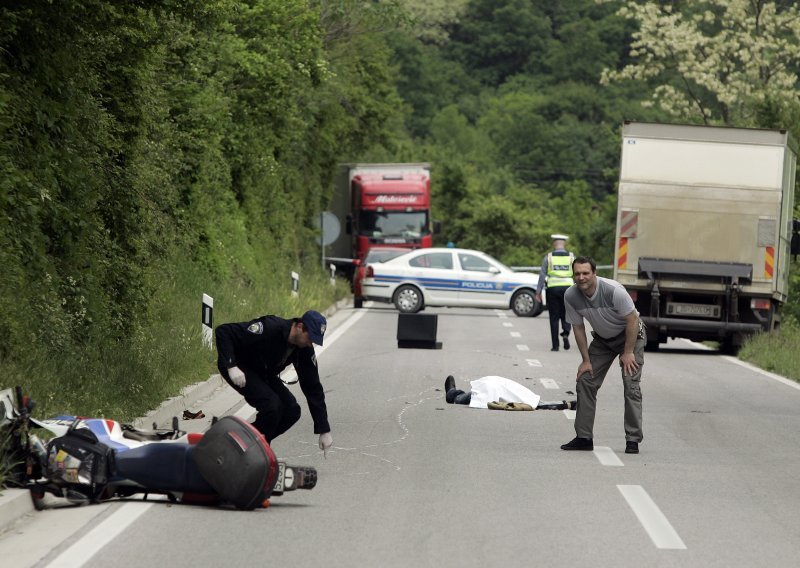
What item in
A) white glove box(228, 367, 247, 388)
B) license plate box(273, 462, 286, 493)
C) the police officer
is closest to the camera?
license plate box(273, 462, 286, 493)

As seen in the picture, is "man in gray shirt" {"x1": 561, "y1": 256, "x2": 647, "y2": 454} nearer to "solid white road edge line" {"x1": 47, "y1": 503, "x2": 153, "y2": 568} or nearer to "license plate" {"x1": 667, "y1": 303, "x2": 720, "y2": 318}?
"solid white road edge line" {"x1": 47, "y1": 503, "x2": 153, "y2": 568}

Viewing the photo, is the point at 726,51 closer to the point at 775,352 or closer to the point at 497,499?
the point at 775,352

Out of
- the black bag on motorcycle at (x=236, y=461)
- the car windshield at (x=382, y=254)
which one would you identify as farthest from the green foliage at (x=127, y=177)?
the car windshield at (x=382, y=254)

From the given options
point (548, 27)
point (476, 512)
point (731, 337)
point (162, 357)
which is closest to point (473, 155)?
point (548, 27)

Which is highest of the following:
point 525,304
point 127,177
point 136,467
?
point 127,177

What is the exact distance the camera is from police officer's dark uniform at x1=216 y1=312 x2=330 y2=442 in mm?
10047

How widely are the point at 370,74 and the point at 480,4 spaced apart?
75614mm

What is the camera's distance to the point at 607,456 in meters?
11.5

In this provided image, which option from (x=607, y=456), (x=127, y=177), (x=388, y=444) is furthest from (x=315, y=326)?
(x=127, y=177)

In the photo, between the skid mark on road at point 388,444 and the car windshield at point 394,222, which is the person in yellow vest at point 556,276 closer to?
the skid mark on road at point 388,444

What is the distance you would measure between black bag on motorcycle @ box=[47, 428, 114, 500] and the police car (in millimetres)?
25316

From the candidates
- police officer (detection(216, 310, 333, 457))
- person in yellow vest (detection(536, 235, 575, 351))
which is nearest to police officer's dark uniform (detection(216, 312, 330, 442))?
police officer (detection(216, 310, 333, 457))

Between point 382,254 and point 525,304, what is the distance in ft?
18.2

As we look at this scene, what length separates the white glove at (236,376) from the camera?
390 inches
